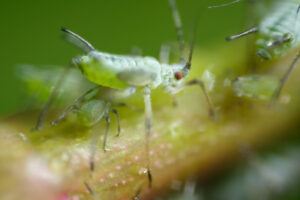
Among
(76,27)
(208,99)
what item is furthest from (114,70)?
(76,27)

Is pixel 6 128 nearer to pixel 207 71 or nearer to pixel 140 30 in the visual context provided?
pixel 207 71

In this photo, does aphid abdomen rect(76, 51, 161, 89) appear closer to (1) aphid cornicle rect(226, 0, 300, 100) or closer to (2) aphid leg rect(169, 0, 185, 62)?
(2) aphid leg rect(169, 0, 185, 62)

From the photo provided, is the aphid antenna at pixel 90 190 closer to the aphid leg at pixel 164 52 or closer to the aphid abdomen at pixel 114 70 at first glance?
the aphid abdomen at pixel 114 70

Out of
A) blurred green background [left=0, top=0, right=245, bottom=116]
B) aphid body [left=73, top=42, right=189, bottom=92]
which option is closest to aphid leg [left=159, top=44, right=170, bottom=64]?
blurred green background [left=0, top=0, right=245, bottom=116]

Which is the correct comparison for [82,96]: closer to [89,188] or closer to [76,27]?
[89,188]

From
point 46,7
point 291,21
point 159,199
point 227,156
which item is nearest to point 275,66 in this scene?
point 291,21

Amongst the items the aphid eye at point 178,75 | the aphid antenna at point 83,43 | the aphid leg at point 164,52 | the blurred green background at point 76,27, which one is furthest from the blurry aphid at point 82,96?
the aphid leg at point 164,52
